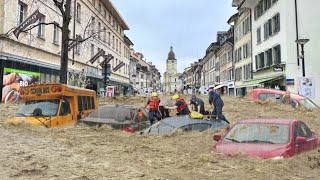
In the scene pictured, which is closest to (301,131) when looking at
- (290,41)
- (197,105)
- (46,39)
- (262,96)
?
(197,105)

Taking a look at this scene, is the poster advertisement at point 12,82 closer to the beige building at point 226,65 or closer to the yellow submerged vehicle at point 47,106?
the yellow submerged vehicle at point 47,106

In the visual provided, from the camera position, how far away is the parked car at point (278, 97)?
65.0 feet

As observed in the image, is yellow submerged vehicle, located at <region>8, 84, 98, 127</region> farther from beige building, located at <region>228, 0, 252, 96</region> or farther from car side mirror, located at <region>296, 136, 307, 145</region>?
beige building, located at <region>228, 0, 252, 96</region>

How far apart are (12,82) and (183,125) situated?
54.1 feet

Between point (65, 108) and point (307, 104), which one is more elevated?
point (307, 104)

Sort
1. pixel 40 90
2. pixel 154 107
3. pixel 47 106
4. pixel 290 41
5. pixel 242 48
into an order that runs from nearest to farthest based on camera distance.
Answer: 1. pixel 47 106
2. pixel 40 90
3. pixel 154 107
4. pixel 290 41
5. pixel 242 48

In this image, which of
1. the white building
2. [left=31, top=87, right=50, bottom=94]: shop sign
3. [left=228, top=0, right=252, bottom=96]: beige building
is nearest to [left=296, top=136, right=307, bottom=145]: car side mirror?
[left=31, top=87, right=50, bottom=94]: shop sign

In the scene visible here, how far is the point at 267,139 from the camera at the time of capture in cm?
816

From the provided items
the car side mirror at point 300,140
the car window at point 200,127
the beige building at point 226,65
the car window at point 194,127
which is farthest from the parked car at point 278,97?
the beige building at point 226,65

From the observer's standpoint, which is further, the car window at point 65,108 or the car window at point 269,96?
the car window at point 269,96

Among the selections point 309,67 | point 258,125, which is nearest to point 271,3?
point 309,67

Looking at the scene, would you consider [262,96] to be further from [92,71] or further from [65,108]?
[92,71]

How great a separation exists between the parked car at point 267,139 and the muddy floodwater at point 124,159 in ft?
0.65

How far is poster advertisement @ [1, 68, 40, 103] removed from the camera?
76.7ft
